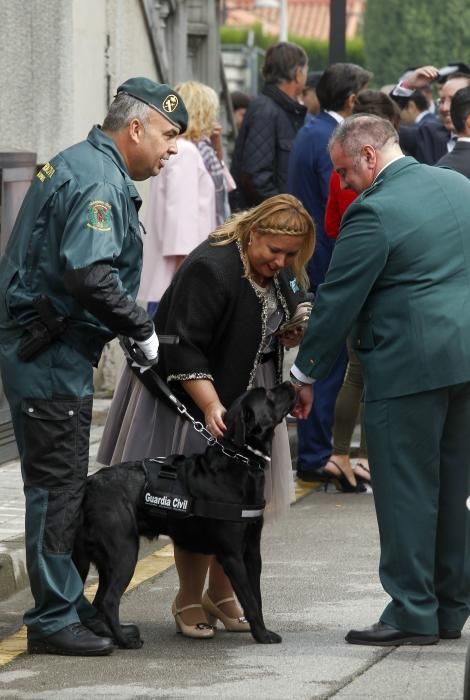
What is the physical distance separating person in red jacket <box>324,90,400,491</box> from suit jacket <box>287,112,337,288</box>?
0.24m

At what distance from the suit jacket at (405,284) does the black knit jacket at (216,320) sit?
35 centimetres

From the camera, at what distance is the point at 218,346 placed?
6.41 meters

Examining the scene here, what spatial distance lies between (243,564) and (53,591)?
68cm

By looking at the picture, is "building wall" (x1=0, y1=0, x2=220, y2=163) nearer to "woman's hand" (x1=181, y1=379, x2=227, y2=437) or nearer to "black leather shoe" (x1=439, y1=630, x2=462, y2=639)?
"woman's hand" (x1=181, y1=379, x2=227, y2=437)

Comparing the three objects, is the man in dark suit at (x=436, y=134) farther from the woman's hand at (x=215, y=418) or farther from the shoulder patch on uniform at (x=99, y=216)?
the shoulder patch on uniform at (x=99, y=216)

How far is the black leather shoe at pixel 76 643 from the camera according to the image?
19.7 ft

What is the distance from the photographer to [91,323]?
235 inches

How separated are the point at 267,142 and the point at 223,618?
5226mm

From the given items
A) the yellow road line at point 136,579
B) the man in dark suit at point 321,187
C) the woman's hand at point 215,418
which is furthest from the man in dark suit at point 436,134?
the woman's hand at point 215,418

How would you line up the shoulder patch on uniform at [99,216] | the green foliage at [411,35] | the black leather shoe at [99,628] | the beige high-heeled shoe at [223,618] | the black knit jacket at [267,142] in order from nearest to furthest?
the shoulder patch on uniform at [99,216], the black leather shoe at [99,628], the beige high-heeled shoe at [223,618], the black knit jacket at [267,142], the green foliage at [411,35]

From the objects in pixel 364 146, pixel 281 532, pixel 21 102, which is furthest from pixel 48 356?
pixel 21 102

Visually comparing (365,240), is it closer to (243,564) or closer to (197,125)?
(243,564)

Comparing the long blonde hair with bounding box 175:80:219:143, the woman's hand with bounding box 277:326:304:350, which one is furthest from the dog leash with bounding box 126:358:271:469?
the long blonde hair with bounding box 175:80:219:143

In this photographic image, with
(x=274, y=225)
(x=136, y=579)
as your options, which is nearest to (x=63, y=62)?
(x=136, y=579)
